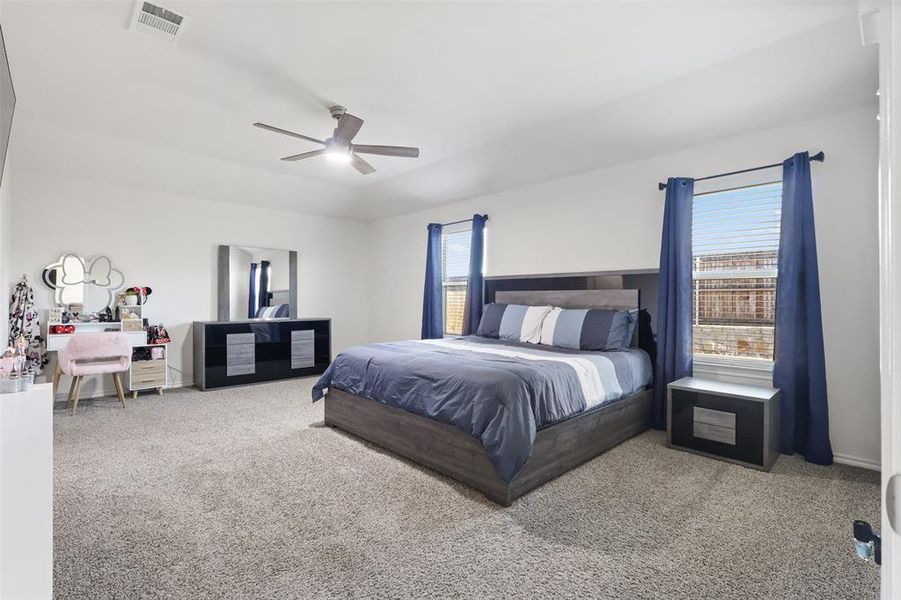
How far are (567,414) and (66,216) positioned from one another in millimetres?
5501

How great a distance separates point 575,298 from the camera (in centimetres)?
450

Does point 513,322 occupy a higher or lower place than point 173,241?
lower

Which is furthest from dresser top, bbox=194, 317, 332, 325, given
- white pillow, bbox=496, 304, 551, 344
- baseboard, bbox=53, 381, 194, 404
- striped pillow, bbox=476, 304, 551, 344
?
white pillow, bbox=496, 304, 551, 344

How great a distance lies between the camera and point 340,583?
68.7 inches

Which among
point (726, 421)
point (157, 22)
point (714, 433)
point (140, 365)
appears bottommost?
point (714, 433)

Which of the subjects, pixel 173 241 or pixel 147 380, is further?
pixel 173 241

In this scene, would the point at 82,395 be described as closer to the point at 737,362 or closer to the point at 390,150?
the point at 390,150

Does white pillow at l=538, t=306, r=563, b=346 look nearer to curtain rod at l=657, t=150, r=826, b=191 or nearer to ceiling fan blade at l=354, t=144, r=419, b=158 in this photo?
curtain rod at l=657, t=150, r=826, b=191

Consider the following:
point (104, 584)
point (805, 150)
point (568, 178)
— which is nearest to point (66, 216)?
point (104, 584)

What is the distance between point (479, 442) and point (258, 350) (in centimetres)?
414

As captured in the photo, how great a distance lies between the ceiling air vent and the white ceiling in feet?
0.20

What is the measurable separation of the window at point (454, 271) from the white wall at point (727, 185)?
241mm

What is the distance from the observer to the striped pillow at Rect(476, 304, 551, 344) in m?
4.33

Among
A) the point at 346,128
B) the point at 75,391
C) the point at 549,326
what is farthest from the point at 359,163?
the point at 75,391
